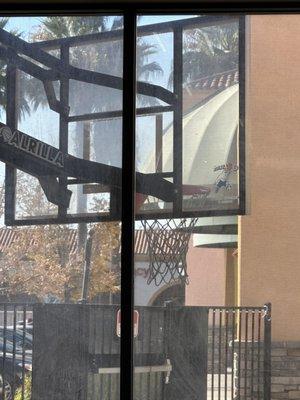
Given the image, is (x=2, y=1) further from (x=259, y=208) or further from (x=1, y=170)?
(x=259, y=208)

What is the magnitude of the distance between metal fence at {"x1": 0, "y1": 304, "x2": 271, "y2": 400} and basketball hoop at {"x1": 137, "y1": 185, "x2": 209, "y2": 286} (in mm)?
130

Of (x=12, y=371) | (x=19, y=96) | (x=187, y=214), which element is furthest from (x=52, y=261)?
(x=19, y=96)

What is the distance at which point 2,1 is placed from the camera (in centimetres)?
282

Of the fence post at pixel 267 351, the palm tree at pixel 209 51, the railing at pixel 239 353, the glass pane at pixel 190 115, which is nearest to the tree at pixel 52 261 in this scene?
the glass pane at pixel 190 115

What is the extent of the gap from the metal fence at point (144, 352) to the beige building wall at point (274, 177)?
0.10m

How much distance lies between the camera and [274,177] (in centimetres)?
264

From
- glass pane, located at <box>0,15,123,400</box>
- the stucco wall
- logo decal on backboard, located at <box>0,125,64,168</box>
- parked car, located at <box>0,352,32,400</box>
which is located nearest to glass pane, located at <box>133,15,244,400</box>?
the stucco wall

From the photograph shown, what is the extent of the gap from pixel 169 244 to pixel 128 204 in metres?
0.23

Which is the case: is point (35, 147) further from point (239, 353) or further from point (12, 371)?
point (239, 353)

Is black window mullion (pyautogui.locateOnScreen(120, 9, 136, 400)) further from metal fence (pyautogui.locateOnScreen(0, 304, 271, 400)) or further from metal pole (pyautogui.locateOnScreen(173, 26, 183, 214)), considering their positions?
metal pole (pyautogui.locateOnScreen(173, 26, 183, 214))

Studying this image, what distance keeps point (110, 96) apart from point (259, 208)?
76 centimetres

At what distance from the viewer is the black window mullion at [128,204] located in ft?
8.71

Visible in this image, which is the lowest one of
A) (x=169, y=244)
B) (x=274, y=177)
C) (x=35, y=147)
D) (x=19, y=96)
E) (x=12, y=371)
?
(x=12, y=371)

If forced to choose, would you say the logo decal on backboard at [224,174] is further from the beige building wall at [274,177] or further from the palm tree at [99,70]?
the palm tree at [99,70]
